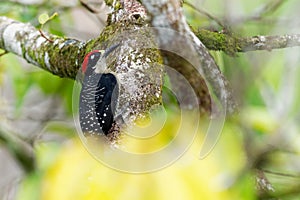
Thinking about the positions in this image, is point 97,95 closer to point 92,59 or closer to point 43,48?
point 92,59

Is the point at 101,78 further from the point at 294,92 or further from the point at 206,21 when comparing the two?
the point at 206,21

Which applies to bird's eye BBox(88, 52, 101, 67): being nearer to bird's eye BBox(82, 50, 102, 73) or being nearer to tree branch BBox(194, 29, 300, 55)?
bird's eye BBox(82, 50, 102, 73)

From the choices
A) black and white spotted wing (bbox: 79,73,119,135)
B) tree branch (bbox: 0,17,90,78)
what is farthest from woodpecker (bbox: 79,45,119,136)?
tree branch (bbox: 0,17,90,78)

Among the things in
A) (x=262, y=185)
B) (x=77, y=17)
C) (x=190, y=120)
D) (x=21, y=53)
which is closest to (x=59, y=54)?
(x=21, y=53)

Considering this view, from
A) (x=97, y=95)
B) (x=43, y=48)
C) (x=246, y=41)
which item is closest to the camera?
(x=97, y=95)

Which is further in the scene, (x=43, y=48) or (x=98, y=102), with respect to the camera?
(x=43, y=48)

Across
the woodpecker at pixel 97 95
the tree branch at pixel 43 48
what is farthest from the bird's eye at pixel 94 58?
the tree branch at pixel 43 48

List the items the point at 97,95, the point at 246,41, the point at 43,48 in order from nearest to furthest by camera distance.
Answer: the point at 97,95 → the point at 246,41 → the point at 43,48

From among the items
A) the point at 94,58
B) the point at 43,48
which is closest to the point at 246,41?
the point at 94,58
